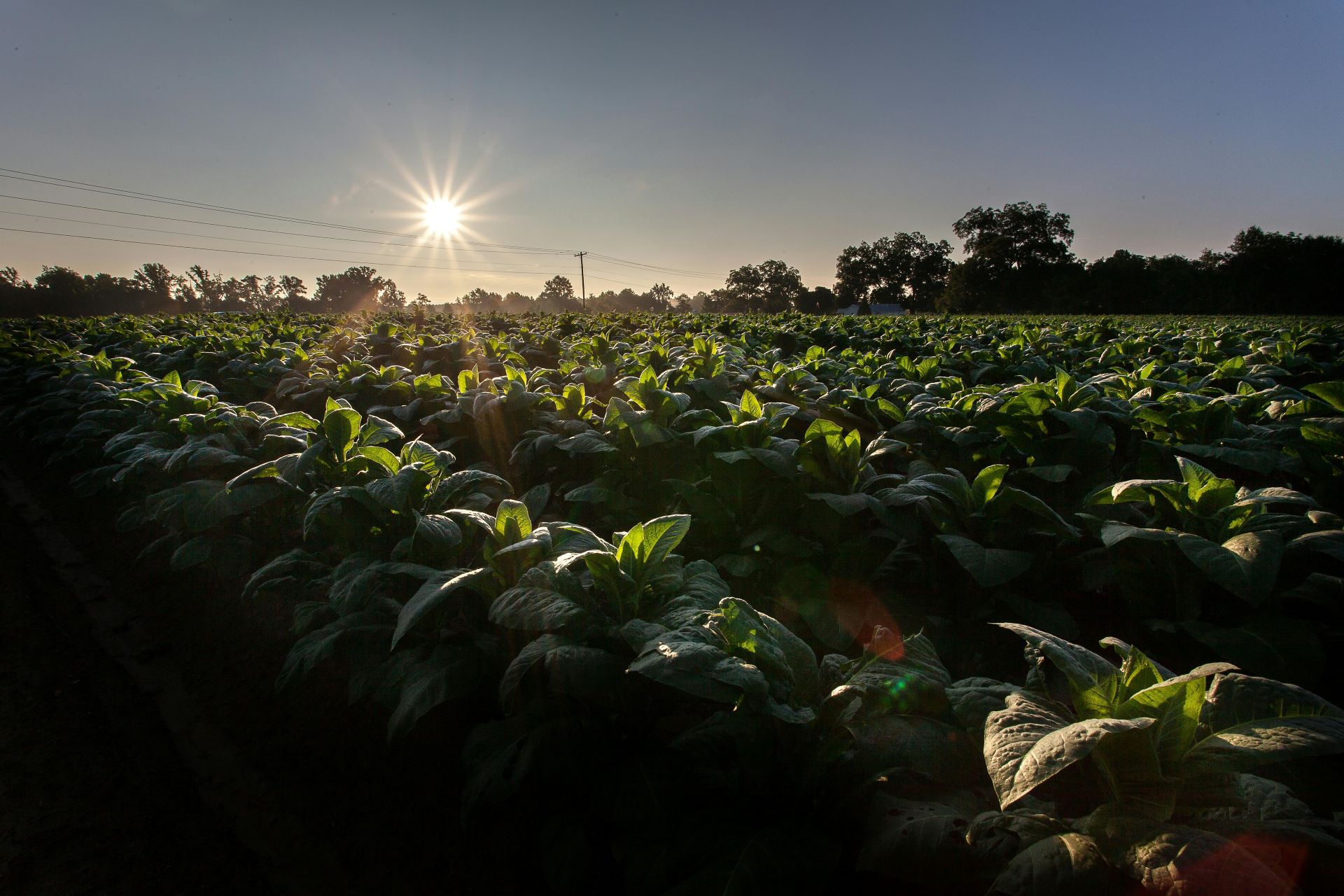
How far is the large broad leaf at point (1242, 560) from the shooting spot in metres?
1.57

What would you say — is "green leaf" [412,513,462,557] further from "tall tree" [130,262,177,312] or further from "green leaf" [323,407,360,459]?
"tall tree" [130,262,177,312]

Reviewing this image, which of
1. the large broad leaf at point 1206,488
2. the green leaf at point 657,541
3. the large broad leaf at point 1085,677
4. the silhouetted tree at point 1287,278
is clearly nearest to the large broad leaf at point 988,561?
the large broad leaf at point 1206,488

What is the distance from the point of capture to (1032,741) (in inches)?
40.2

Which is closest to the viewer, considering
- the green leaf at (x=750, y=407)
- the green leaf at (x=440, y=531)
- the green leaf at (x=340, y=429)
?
the green leaf at (x=440, y=531)

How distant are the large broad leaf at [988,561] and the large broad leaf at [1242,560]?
0.42m

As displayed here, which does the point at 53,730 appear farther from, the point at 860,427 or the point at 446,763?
the point at 860,427

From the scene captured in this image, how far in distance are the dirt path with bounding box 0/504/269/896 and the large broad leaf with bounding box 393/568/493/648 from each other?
1221 millimetres

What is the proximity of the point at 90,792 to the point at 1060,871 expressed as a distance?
3.13 m

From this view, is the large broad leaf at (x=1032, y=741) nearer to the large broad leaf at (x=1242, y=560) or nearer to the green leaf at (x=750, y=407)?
the large broad leaf at (x=1242, y=560)

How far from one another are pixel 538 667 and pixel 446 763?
841mm

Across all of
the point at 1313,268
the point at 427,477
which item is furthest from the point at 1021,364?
the point at 1313,268

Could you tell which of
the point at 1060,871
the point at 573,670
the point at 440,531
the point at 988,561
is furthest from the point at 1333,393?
the point at 440,531

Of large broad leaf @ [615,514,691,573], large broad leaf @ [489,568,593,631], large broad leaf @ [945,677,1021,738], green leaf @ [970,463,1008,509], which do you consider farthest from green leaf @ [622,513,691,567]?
green leaf @ [970,463,1008,509]

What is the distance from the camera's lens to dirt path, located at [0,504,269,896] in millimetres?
1920
